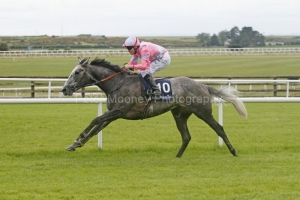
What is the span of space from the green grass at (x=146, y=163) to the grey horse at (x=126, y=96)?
49 centimetres

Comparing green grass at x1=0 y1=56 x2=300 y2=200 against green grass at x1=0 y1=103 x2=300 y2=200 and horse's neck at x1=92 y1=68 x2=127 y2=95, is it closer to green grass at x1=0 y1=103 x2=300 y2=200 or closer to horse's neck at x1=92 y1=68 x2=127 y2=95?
green grass at x1=0 y1=103 x2=300 y2=200

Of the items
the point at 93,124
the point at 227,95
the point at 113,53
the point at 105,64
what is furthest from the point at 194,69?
the point at 93,124

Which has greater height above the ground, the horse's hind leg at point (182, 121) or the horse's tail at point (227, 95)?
the horse's tail at point (227, 95)

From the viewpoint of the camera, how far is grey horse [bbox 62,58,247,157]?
764cm

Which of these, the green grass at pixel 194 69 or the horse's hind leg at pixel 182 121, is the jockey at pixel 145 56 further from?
the green grass at pixel 194 69

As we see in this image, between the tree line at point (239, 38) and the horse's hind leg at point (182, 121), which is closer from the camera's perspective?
the horse's hind leg at point (182, 121)

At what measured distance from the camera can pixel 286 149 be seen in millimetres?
8570

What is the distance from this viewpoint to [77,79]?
771 centimetres

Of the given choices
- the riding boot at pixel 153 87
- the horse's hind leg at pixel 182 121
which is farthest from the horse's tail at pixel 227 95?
the riding boot at pixel 153 87

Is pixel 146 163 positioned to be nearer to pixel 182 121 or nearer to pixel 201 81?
pixel 182 121

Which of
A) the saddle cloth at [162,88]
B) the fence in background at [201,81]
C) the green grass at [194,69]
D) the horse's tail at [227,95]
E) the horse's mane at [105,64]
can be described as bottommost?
the green grass at [194,69]

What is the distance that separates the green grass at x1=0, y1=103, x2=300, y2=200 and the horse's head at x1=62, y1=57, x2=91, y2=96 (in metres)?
0.88

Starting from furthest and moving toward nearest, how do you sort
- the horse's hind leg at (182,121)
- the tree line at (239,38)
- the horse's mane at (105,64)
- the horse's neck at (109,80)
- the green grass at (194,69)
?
1. the tree line at (239,38)
2. the green grass at (194,69)
3. the horse's hind leg at (182,121)
4. the horse's mane at (105,64)
5. the horse's neck at (109,80)

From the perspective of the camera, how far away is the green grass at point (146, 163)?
228 inches
